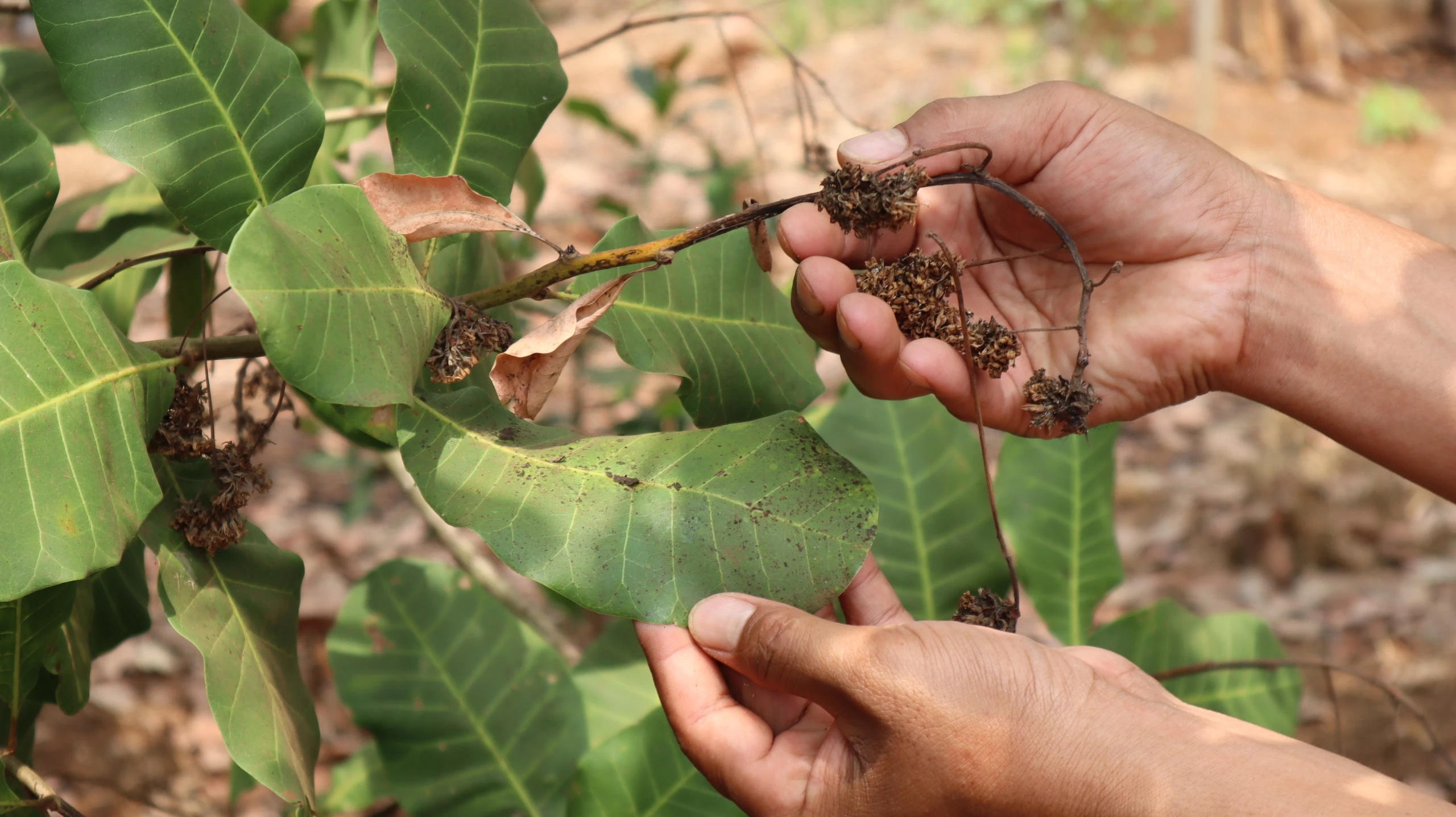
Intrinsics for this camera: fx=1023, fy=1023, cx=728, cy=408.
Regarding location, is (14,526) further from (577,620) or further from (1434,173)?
(1434,173)

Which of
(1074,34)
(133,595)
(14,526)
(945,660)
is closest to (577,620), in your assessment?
(133,595)

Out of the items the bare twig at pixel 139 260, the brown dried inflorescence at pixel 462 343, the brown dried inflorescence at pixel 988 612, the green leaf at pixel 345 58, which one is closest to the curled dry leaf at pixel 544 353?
the brown dried inflorescence at pixel 462 343

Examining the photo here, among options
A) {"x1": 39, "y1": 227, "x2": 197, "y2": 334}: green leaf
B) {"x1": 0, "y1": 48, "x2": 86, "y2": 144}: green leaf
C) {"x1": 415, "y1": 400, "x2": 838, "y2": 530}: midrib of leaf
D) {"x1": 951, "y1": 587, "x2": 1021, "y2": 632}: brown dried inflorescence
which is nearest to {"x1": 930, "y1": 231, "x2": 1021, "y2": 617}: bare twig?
{"x1": 951, "y1": 587, "x2": 1021, "y2": 632}: brown dried inflorescence

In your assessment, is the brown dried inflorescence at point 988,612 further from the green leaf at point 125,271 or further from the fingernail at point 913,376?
the green leaf at point 125,271

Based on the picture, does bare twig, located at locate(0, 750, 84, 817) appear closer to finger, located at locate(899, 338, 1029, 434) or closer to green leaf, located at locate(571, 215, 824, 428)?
green leaf, located at locate(571, 215, 824, 428)

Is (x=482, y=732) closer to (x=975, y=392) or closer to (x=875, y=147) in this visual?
(x=975, y=392)

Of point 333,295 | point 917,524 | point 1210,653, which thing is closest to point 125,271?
point 333,295
